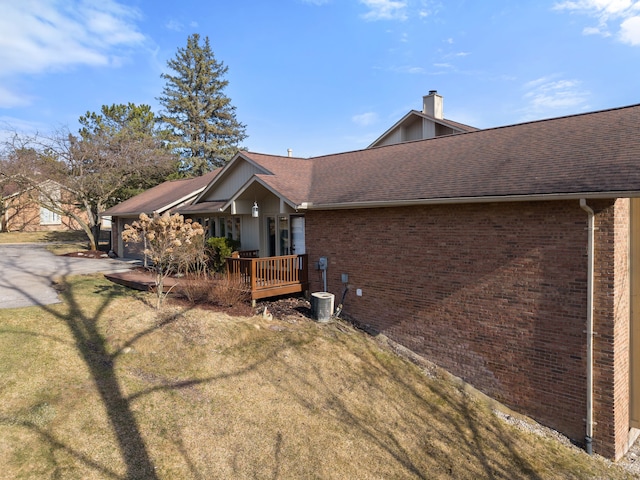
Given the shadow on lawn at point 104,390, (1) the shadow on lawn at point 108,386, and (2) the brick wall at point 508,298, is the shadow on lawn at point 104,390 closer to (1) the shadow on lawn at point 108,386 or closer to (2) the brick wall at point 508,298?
(1) the shadow on lawn at point 108,386

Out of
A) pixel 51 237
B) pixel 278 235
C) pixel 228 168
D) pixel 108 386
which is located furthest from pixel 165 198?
pixel 51 237

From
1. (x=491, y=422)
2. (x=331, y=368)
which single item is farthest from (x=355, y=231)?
(x=491, y=422)

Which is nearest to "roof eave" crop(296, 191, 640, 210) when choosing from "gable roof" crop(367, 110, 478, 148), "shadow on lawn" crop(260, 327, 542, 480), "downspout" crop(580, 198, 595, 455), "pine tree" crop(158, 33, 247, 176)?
"downspout" crop(580, 198, 595, 455)

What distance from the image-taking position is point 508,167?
8773 mm

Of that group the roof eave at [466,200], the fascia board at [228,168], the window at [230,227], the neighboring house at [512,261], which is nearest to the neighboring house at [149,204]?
the fascia board at [228,168]

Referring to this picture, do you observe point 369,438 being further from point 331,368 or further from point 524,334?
point 524,334

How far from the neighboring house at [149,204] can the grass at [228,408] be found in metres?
9.84

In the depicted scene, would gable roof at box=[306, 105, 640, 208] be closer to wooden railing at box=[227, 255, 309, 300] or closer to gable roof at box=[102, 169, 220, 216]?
wooden railing at box=[227, 255, 309, 300]

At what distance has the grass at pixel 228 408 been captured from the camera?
531cm

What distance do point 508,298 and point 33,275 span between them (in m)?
15.0

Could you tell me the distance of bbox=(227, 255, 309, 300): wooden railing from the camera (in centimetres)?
1086

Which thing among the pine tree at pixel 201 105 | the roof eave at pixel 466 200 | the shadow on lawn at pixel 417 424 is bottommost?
the shadow on lawn at pixel 417 424

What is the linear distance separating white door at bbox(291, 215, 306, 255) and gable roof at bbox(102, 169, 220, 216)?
7703mm

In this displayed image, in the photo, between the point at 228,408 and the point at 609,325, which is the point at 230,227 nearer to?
the point at 228,408
